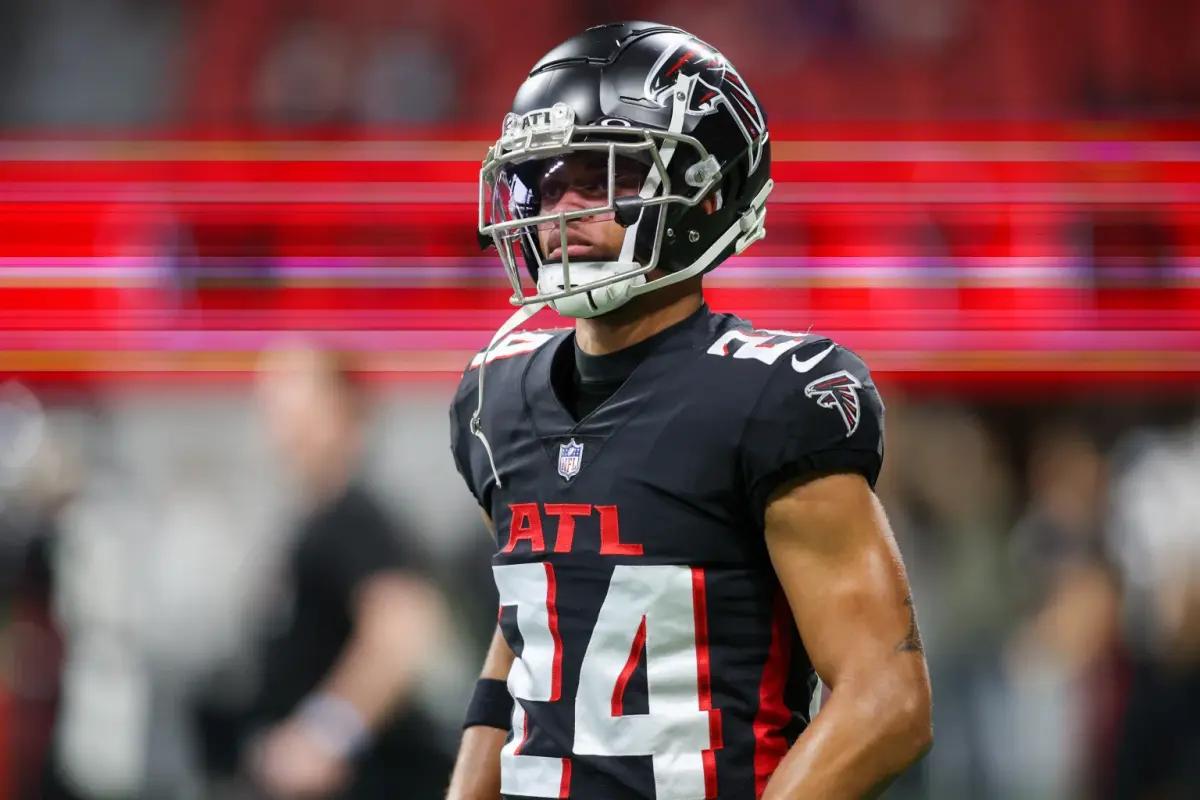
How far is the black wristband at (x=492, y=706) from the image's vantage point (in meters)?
1.48

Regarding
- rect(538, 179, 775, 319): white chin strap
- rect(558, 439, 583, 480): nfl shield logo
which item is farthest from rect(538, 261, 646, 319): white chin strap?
rect(558, 439, 583, 480): nfl shield logo

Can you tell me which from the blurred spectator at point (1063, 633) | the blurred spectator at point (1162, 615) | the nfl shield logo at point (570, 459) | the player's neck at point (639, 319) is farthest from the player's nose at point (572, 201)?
the blurred spectator at point (1162, 615)

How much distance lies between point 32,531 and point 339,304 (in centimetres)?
90

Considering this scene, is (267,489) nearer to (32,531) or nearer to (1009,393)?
(32,531)

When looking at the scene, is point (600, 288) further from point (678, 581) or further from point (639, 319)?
point (678, 581)

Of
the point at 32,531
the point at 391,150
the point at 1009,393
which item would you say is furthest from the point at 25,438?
the point at 1009,393

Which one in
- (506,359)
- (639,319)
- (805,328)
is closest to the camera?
(639,319)

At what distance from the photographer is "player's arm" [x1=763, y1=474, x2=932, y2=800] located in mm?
1153

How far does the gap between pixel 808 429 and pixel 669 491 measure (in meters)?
0.13

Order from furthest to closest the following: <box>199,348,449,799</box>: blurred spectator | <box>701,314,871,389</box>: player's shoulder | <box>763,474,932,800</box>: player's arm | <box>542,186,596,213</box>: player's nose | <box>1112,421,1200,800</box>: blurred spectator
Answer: <box>1112,421,1200,800</box>: blurred spectator < <box>199,348,449,799</box>: blurred spectator < <box>542,186,596,213</box>: player's nose < <box>701,314,871,389</box>: player's shoulder < <box>763,474,932,800</box>: player's arm

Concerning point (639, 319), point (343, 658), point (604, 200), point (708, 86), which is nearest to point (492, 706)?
point (639, 319)

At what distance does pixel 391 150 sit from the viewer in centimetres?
337

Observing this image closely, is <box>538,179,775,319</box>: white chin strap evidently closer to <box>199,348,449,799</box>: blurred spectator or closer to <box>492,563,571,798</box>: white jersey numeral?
<box>492,563,571,798</box>: white jersey numeral

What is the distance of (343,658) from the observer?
3.04 metres
